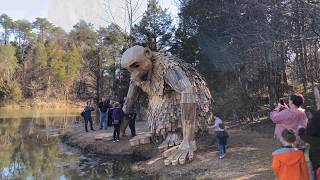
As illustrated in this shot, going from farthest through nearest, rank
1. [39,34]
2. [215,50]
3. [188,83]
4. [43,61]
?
1. [39,34]
2. [43,61]
3. [215,50]
4. [188,83]

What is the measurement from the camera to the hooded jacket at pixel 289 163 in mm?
4574

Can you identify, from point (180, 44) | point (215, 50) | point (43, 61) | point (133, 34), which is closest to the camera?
point (215, 50)

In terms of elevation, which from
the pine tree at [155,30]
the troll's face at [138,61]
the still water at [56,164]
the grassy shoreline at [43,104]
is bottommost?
the still water at [56,164]

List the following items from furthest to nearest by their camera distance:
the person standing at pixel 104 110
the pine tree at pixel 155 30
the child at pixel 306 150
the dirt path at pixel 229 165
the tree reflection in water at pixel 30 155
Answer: the pine tree at pixel 155 30 → the person standing at pixel 104 110 → the tree reflection in water at pixel 30 155 → the dirt path at pixel 229 165 → the child at pixel 306 150

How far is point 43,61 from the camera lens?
46.1 metres

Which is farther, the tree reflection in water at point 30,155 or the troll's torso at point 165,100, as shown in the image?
the troll's torso at point 165,100

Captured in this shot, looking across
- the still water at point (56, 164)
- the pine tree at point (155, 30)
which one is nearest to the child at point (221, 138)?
the still water at point (56, 164)

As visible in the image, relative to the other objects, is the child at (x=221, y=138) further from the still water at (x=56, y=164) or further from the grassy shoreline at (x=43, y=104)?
the grassy shoreline at (x=43, y=104)

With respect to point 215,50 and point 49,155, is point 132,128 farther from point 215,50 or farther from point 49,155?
point 215,50

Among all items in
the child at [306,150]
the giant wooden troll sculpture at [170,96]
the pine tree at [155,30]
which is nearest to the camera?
the child at [306,150]

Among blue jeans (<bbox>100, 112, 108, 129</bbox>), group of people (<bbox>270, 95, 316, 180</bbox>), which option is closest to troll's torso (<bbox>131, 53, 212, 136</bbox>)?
blue jeans (<bbox>100, 112, 108, 129</bbox>)

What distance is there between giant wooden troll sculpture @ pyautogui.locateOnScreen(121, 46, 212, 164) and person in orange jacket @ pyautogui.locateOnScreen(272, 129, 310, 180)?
412 centimetres

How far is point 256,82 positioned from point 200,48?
8.12 ft

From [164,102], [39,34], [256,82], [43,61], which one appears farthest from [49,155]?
[39,34]
